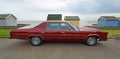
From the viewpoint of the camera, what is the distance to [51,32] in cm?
710

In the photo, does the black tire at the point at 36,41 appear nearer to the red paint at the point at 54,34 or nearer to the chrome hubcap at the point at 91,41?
the red paint at the point at 54,34

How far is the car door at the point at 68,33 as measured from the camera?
7.09 m

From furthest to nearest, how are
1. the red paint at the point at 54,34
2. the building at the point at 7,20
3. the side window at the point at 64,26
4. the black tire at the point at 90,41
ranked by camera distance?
1. the building at the point at 7,20
2. the black tire at the point at 90,41
3. the side window at the point at 64,26
4. the red paint at the point at 54,34

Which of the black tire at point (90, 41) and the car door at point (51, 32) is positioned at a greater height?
the car door at point (51, 32)

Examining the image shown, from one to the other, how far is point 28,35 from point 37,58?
2.20 m

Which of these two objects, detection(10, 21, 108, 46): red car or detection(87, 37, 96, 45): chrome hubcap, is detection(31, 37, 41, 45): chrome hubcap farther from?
detection(87, 37, 96, 45): chrome hubcap

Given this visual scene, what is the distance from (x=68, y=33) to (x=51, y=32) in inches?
36.3

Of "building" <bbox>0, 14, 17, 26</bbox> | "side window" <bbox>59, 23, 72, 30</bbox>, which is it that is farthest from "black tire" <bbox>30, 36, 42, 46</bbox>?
"building" <bbox>0, 14, 17, 26</bbox>

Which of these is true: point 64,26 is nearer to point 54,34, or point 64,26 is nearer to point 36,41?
point 54,34

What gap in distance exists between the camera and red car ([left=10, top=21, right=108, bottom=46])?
7.09 metres

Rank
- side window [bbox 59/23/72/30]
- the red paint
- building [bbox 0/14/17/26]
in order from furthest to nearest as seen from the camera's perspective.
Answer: building [bbox 0/14/17/26]
side window [bbox 59/23/72/30]
the red paint

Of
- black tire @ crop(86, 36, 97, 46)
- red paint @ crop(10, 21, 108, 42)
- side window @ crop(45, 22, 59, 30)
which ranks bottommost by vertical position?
black tire @ crop(86, 36, 97, 46)

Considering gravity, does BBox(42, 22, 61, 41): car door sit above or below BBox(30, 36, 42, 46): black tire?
above

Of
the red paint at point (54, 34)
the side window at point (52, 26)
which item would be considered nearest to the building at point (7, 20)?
the red paint at point (54, 34)
